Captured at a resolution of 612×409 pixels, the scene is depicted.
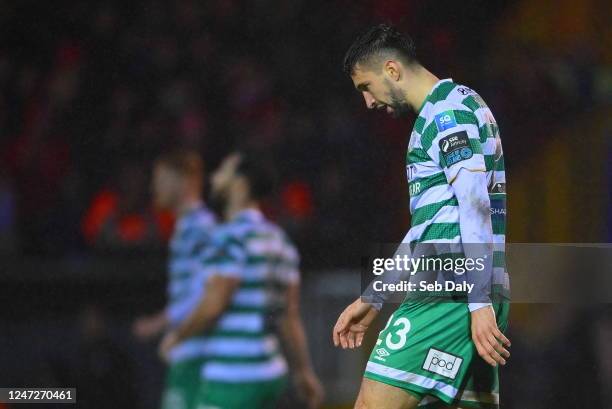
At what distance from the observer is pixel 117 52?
4180 millimetres

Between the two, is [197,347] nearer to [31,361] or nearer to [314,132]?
[31,361]

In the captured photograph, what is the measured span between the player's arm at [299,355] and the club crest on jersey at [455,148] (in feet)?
3.98

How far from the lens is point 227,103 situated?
4168 millimetres

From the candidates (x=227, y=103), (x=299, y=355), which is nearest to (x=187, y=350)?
(x=299, y=355)

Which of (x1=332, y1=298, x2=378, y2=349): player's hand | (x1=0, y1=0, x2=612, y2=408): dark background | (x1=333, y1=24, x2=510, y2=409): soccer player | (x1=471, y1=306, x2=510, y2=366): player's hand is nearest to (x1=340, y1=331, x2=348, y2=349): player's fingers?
(x1=332, y1=298, x2=378, y2=349): player's hand

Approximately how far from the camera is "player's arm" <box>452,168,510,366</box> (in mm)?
2988

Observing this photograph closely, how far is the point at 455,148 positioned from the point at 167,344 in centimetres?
165

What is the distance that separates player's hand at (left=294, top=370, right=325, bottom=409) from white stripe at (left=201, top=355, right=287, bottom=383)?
73 mm

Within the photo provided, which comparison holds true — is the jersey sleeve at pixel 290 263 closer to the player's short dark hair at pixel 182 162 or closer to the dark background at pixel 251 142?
the dark background at pixel 251 142

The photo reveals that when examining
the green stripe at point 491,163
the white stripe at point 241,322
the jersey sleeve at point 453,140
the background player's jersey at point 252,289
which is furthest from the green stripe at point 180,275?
the green stripe at point 491,163

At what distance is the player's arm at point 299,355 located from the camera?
161 inches

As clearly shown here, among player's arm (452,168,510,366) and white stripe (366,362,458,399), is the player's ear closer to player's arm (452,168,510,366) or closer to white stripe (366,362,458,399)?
player's arm (452,168,510,366)

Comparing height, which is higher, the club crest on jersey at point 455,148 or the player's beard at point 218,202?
the player's beard at point 218,202

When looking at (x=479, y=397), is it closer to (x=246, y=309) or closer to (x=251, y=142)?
(x=246, y=309)
